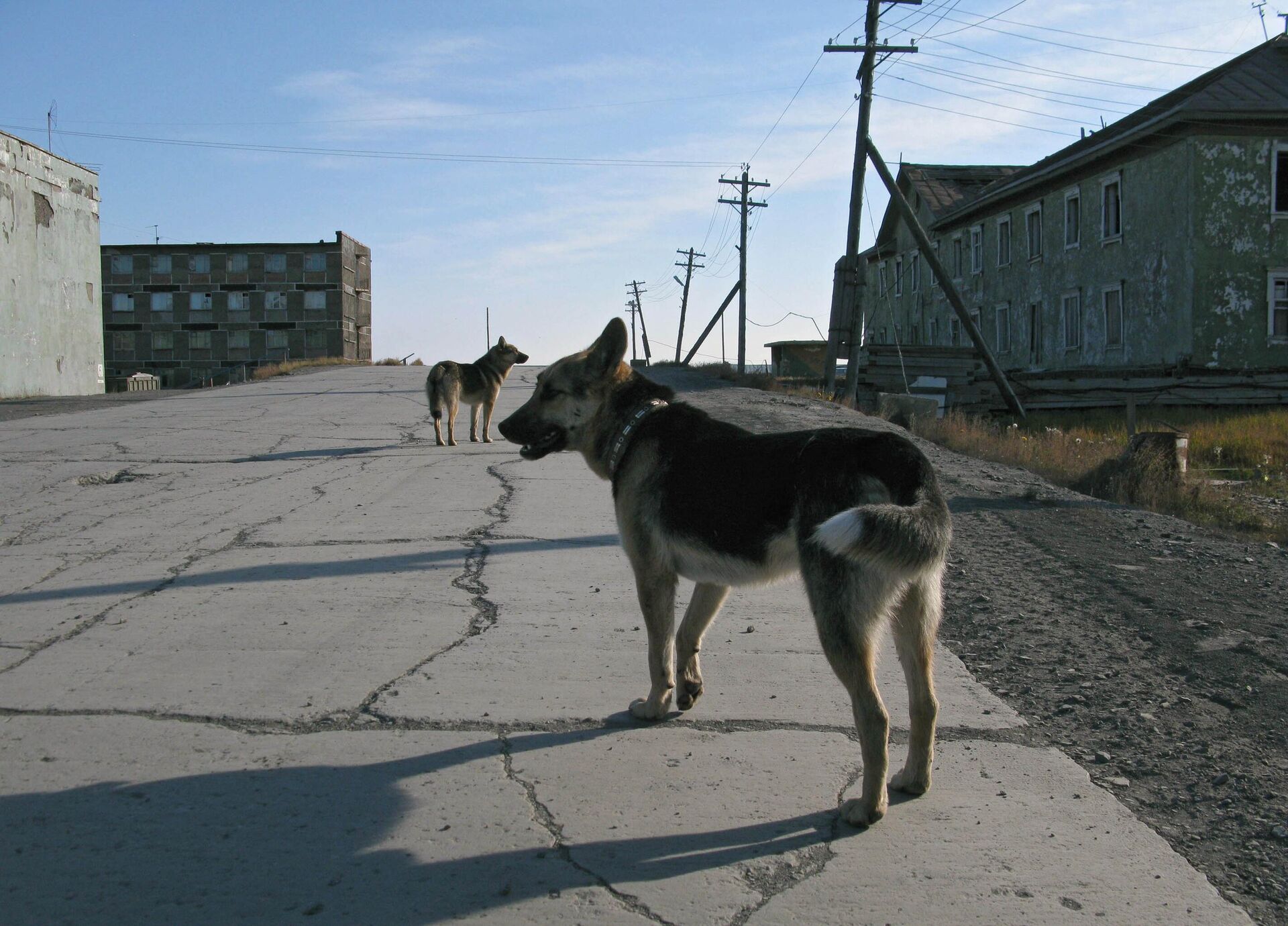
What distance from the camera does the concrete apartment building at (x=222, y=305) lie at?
82.9 m

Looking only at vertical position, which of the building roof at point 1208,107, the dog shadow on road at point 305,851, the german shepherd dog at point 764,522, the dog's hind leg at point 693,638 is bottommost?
the dog shadow on road at point 305,851

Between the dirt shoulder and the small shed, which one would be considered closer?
the dirt shoulder

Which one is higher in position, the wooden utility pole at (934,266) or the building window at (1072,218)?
the building window at (1072,218)

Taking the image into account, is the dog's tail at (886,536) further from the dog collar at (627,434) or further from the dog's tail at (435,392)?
the dog's tail at (435,392)

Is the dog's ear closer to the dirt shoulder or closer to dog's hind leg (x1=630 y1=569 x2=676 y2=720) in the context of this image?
dog's hind leg (x1=630 y1=569 x2=676 y2=720)

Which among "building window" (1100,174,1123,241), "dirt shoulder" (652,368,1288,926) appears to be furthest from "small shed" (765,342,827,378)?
"dirt shoulder" (652,368,1288,926)

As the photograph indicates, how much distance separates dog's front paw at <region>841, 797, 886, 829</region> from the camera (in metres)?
3.34

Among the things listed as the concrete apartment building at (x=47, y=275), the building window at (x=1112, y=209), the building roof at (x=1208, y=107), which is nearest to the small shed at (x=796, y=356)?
the building roof at (x=1208, y=107)

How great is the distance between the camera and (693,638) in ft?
14.5

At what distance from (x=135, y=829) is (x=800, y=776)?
225cm

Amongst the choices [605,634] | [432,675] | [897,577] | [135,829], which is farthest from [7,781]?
[897,577]

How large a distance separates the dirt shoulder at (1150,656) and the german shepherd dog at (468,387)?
24.1ft

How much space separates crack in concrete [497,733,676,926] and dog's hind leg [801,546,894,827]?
0.87 m

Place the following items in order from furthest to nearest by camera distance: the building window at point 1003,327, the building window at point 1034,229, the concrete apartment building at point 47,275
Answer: the building window at point 1003,327
the building window at point 1034,229
the concrete apartment building at point 47,275
